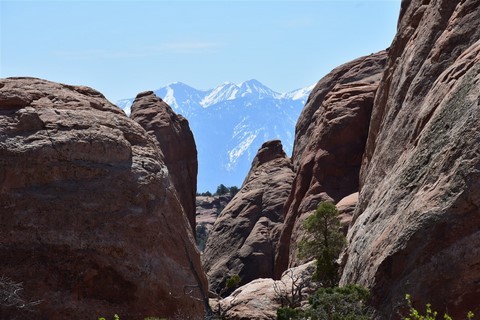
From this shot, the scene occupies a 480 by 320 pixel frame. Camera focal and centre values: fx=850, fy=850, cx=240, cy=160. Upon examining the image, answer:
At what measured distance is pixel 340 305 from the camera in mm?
25422

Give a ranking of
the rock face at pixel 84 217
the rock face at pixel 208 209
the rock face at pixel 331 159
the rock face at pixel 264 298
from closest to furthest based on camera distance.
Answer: the rock face at pixel 84 217 → the rock face at pixel 264 298 → the rock face at pixel 331 159 → the rock face at pixel 208 209

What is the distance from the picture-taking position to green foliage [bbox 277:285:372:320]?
24800mm

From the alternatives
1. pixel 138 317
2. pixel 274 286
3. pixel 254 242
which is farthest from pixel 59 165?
pixel 254 242

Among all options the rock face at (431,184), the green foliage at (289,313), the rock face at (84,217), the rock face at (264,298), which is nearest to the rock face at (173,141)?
the rock face at (264,298)

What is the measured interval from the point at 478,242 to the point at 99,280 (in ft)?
32.9

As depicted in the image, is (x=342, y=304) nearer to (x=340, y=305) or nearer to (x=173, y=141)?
(x=340, y=305)

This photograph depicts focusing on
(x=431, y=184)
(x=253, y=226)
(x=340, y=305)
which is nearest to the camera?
(x=431, y=184)

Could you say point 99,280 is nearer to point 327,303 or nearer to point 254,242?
point 327,303

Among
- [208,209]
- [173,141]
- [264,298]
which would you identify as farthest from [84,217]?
[208,209]

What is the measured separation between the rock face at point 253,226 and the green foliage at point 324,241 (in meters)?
23.9

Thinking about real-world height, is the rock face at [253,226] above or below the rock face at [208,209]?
below

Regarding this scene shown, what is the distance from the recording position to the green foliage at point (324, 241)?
128 ft

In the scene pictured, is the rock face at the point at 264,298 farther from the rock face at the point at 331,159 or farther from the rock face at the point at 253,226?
the rock face at the point at 253,226

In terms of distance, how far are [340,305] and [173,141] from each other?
50.0 metres
